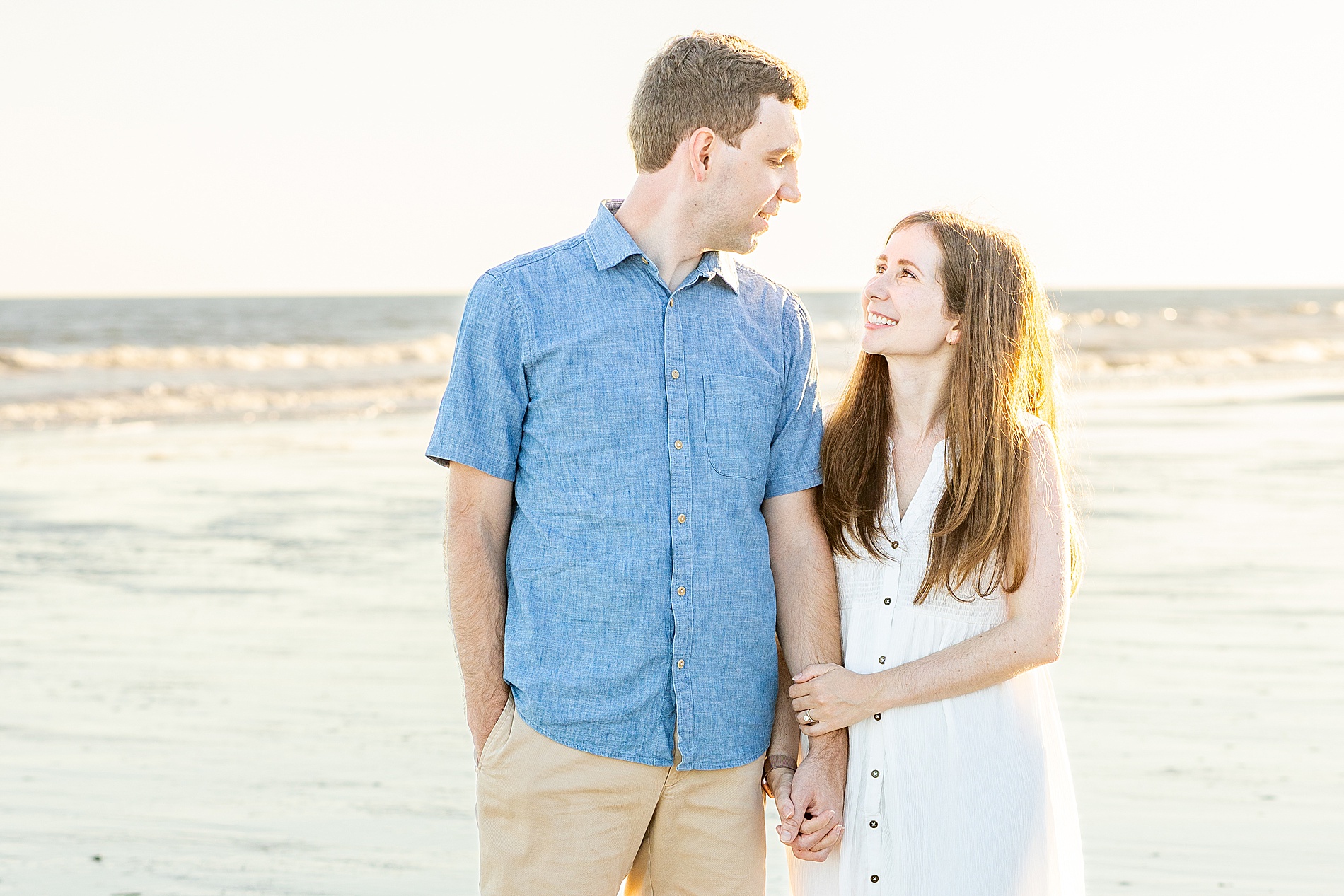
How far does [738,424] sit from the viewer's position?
244 cm

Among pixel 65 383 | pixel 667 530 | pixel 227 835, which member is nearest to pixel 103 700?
pixel 227 835

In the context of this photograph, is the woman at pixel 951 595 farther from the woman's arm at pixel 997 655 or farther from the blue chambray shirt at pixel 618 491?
the blue chambray shirt at pixel 618 491

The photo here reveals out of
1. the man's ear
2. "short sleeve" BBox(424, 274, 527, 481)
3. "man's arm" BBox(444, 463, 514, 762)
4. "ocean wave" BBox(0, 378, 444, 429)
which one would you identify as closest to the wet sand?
"man's arm" BBox(444, 463, 514, 762)

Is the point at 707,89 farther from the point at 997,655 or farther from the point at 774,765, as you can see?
the point at 774,765

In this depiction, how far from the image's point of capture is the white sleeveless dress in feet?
8.01

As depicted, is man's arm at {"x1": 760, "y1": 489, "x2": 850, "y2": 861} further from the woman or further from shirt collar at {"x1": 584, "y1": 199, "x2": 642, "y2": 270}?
shirt collar at {"x1": 584, "y1": 199, "x2": 642, "y2": 270}

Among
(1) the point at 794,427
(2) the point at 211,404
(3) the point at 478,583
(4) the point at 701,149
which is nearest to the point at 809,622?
(1) the point at 794,427

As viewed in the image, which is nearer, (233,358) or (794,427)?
(794,427)

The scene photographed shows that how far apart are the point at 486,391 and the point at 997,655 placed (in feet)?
3.38

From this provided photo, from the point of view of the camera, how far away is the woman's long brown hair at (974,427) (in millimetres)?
2477

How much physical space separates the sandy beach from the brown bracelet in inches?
55.2

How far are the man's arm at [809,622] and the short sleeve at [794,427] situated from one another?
0.10 feet

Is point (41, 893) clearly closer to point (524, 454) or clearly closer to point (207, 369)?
point (524, 454)

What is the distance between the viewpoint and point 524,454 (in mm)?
2414
